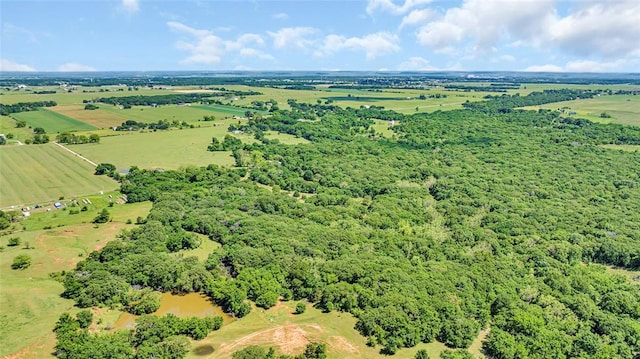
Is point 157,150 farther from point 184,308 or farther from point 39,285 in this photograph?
point 184,308

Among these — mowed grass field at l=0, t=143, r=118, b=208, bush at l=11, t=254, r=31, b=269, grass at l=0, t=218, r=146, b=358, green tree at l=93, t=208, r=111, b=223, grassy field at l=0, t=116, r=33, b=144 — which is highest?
grassy field at l=0, t=116, r=33, b=144

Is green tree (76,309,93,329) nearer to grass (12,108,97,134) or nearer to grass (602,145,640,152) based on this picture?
grass (12,108,97,134)

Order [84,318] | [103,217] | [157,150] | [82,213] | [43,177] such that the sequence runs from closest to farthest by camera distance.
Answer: [84,318]
[103,217]
[82,213]
[43,177]
[157,150]

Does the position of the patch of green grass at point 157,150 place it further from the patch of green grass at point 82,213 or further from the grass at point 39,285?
the grass at point 39,285

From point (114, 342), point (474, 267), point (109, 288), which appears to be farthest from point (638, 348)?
point (109, 288)

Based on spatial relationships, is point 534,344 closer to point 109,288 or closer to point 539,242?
point 539,242

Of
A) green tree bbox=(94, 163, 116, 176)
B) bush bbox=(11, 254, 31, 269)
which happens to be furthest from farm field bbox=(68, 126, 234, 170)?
bush bbox=(11, 254, 31, 269)

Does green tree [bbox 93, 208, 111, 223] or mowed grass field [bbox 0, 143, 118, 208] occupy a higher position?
mowed grass field [bbox 0, 143, 118, 208]

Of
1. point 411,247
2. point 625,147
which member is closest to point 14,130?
point 411,247
